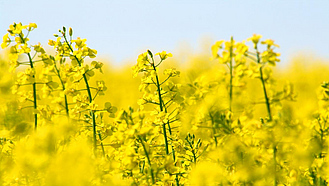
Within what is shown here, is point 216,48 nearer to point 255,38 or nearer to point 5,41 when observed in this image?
point 255,38

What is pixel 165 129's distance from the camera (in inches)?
96.5

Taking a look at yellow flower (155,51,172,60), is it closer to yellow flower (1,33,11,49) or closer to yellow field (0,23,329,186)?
yellow field (0,23,329,186)

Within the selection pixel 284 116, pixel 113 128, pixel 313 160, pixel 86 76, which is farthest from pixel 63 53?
pixel 313 160

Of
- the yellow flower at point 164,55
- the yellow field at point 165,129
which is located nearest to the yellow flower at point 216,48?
the yellow field at point 165,129

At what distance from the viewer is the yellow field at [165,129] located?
73.3 inches

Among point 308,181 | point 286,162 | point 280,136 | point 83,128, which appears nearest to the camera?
point 280,136

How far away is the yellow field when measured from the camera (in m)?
1.86

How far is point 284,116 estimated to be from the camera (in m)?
1.96

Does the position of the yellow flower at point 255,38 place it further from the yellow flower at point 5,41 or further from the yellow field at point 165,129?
the yellow flower at point 5,41

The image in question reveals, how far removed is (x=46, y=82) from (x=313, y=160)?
1601 mm

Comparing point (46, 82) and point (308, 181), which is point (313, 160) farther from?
point (46, 82)

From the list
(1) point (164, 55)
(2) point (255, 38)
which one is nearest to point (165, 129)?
(1) point (164, 55)

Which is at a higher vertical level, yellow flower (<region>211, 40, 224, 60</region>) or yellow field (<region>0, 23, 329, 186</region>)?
yellow flower (<region>211, 40, 224, 60</region>)

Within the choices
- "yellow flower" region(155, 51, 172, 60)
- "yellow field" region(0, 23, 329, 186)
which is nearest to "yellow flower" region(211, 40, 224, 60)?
"yellow field" region(0, 23, 329, 186)
